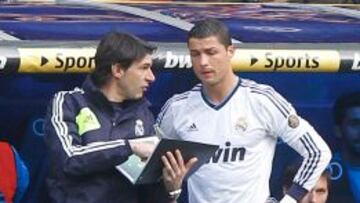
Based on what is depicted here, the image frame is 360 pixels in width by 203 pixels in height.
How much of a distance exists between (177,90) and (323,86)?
0.86 m

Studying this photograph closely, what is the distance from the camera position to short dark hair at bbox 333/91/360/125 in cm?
584

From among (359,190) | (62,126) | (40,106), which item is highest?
(62,126)

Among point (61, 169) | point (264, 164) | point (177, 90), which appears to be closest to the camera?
point (61, 169)

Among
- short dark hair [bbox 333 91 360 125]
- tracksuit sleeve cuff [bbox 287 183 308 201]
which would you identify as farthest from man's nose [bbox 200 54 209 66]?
short dark hair [bbox 333 91 360 125]

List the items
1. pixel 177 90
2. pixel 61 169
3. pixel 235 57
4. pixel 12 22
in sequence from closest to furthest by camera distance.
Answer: pixel 61 169, pixel 235 57, pixel 12 22, pixel 177 90

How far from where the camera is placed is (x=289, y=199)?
14.5ft

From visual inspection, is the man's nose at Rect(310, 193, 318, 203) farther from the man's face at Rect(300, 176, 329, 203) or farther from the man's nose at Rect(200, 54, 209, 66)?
the man's nose at Rect(200, 54, 209, 66)

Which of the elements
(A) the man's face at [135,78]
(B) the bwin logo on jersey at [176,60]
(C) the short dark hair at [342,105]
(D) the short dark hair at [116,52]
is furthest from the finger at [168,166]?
(C) the short dark hair at [342,105]

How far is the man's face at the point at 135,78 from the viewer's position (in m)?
4.12

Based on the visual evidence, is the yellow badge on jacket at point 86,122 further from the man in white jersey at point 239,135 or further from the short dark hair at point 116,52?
the man in white jersey at point 239,135

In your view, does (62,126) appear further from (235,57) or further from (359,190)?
(359,190)

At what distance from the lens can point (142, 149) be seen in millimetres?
4039

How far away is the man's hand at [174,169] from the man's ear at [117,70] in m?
0.35

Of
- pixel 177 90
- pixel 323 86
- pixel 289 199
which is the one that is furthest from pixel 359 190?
pixel 289 199
